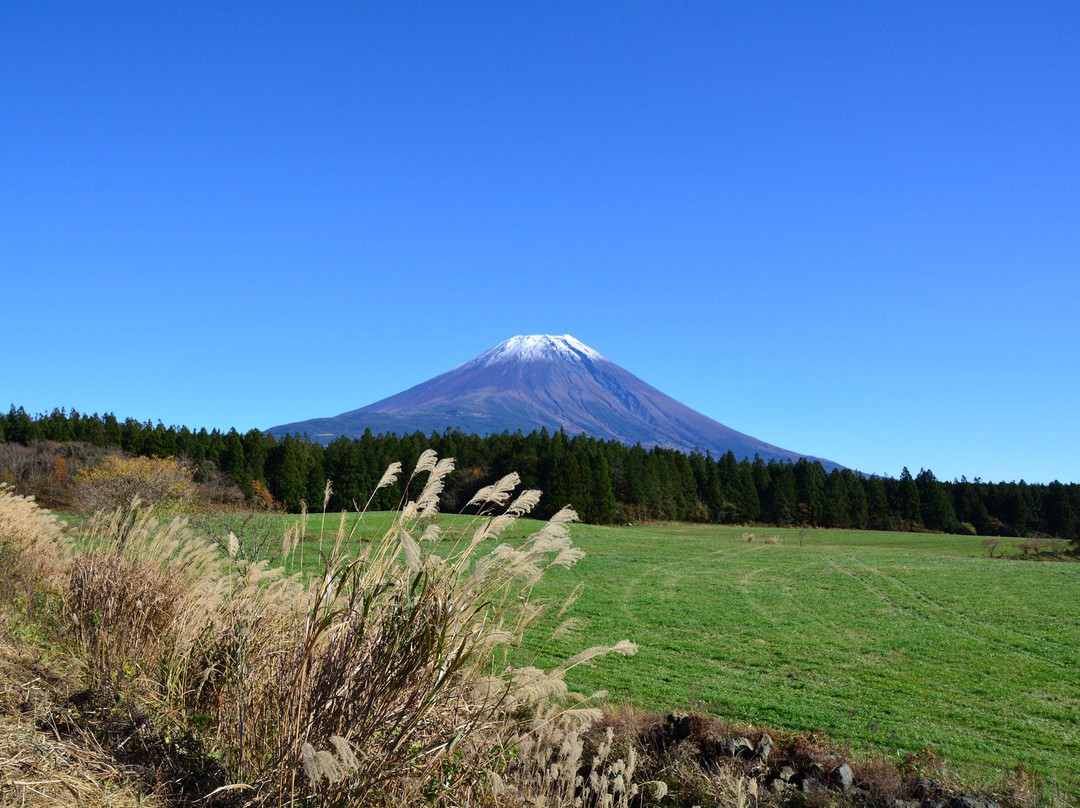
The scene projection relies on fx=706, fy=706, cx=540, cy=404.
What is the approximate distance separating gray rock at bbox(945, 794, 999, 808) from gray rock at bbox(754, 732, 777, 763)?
1.25 m

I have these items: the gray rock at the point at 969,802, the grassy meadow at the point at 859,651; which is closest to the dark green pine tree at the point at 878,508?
the grassy meadow at the point at 859,651

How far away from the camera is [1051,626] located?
17969 millimetres

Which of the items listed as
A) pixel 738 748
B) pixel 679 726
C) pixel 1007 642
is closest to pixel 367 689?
pixel 738 748

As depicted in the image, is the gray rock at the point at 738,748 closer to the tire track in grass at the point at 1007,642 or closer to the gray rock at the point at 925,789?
the gray rock at the point at 925,789

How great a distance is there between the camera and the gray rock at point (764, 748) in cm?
553

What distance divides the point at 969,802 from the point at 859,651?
11.3m

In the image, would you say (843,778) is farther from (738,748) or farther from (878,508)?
(878,508)

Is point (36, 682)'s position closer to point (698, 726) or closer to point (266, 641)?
point (266, 641)

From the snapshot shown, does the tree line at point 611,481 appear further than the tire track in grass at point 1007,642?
Yes

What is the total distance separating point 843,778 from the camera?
203 inches

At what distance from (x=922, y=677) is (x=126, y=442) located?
72.5 metres

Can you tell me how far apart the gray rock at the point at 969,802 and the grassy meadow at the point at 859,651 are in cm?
224

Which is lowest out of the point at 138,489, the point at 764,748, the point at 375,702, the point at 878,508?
the point at 878,508

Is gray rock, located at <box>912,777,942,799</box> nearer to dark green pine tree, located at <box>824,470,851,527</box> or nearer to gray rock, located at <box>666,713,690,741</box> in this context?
gray rock, located at <box>666,713,690,741</box>
